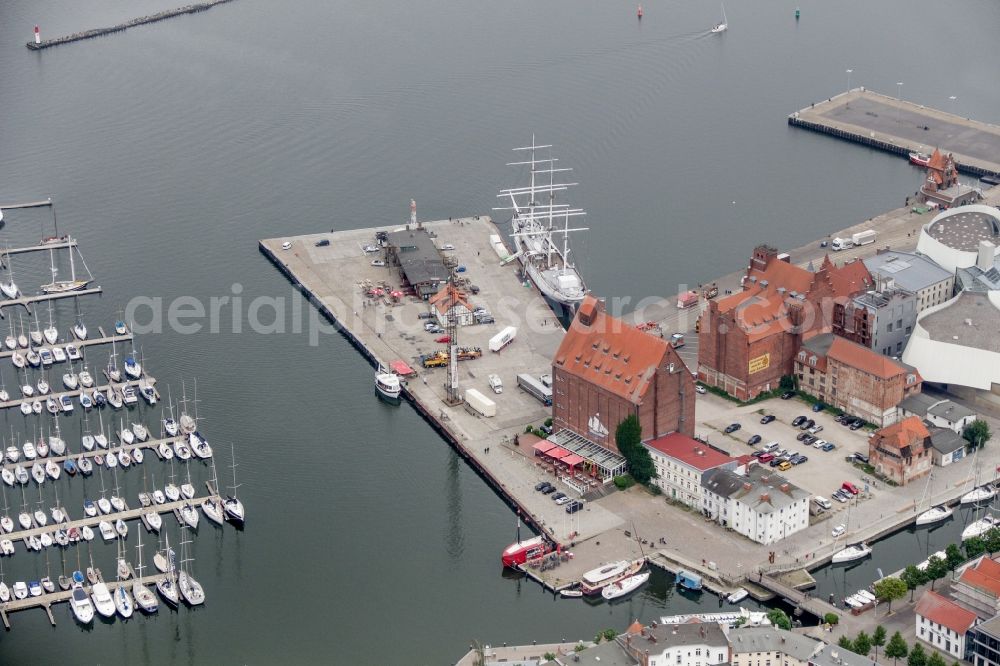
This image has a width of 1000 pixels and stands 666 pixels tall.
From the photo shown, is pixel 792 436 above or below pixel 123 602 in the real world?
above

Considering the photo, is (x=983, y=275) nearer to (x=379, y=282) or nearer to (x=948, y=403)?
(x=948, y=403)

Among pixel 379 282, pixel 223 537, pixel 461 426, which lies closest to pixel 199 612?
pixel 223 537

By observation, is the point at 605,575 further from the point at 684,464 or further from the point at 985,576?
the point at 985,576

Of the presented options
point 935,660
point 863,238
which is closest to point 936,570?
point 935,660

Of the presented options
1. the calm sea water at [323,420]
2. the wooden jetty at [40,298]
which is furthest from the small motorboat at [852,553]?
the wooden jetty at [40,298]

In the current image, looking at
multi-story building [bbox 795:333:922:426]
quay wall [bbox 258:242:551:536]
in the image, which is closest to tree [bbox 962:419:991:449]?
multi-story building [bbox 795:333:922:426]

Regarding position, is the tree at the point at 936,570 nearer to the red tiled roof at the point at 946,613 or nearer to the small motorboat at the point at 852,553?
the red tiled roof at the point at 946,613
